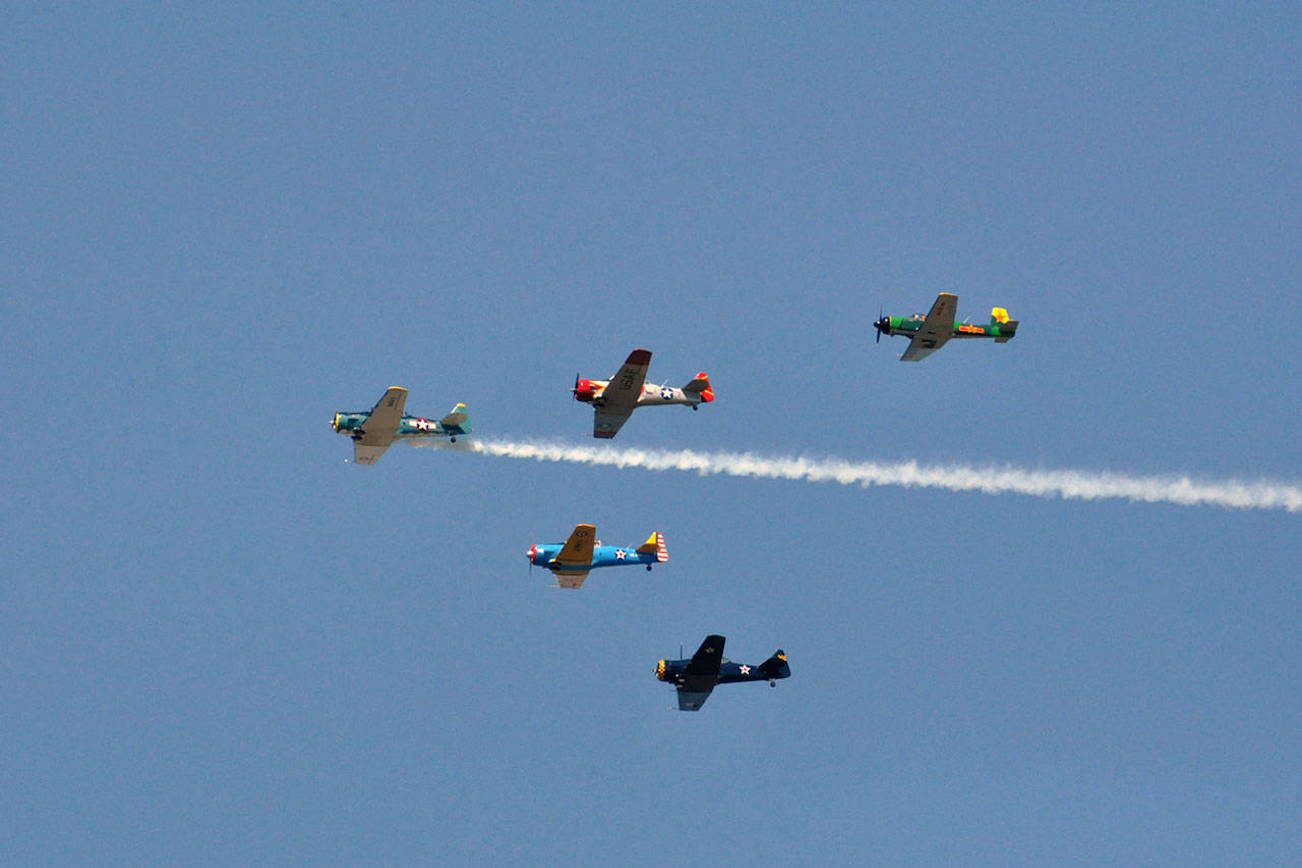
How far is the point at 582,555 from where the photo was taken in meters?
74.2

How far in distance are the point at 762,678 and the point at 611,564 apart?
25.5ft

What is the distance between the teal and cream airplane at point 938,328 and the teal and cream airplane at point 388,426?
17.5 m

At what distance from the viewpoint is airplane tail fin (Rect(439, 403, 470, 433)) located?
76.7 metres

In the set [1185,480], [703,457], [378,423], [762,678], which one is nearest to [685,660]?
[762,678]

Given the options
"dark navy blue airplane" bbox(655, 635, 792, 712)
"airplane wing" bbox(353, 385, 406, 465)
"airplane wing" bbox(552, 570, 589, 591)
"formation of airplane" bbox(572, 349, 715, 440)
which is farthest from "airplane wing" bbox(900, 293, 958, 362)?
"airplane wing" bbox(353, 385, 406, 465)

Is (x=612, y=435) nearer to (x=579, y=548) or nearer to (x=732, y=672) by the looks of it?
(x=579, y=548)

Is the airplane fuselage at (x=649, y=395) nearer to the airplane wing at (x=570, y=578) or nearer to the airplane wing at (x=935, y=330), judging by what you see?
the airplane wing at (x=570, y=578)

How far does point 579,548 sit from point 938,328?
17.4 meters

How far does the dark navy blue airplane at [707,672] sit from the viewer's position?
247 feet

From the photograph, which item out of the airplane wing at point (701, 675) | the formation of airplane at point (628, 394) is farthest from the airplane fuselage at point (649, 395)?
the airplane wing at point (701, 675)

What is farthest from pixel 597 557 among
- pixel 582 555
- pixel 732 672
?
pixel 732 672

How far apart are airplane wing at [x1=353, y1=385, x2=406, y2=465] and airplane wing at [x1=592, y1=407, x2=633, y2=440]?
7.34 m

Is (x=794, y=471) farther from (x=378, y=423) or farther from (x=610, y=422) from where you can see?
(x=378, y=423)

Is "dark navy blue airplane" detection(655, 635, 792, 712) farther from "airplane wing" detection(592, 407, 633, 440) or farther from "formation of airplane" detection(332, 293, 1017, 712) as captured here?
"airplane wing" detection(592, 407, 633, 440)
